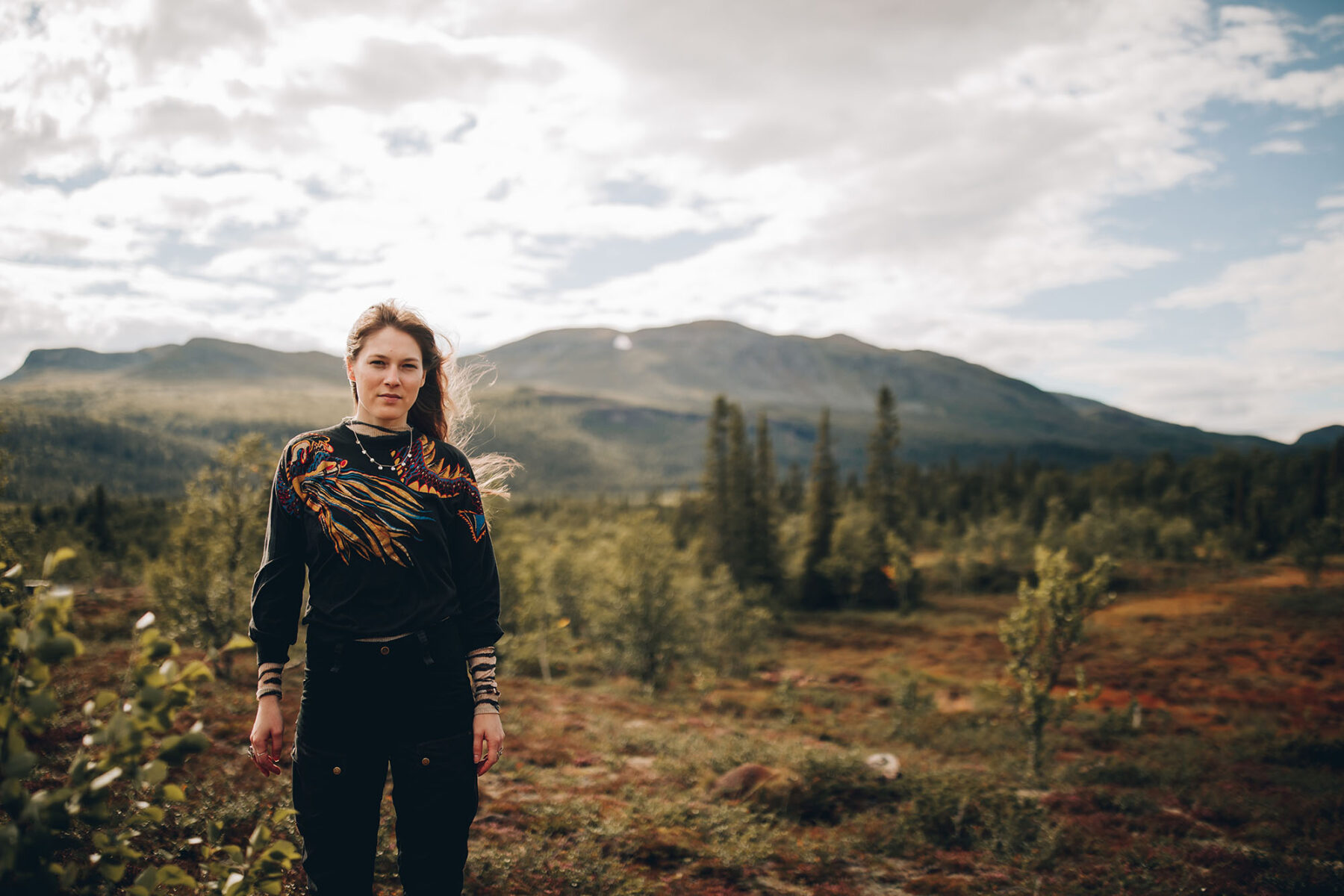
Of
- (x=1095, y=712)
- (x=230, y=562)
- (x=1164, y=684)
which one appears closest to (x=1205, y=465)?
(x=1164, y=684)

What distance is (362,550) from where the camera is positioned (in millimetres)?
3307

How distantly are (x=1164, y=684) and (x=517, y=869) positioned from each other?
134ft

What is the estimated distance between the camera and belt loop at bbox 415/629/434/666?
3.28 meters

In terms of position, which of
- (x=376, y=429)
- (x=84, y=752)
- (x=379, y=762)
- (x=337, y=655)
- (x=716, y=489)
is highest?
(x=376, y=429)

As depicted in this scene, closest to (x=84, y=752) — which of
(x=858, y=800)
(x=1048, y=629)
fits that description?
(x=858, y=800)

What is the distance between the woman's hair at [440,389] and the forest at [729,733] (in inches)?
48.0

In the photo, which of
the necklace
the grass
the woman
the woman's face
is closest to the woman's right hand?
the woman

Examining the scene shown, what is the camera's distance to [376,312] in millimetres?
3672

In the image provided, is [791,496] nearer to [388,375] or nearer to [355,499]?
[388,375]

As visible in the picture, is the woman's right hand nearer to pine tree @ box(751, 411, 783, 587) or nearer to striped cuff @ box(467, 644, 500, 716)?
striped cuff @ box(467, 644, 500, 716)

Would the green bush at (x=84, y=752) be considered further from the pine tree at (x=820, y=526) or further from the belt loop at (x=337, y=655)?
the pine tree at (x=820, y=526)

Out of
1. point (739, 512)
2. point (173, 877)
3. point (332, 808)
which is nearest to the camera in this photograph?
point (173, 877)

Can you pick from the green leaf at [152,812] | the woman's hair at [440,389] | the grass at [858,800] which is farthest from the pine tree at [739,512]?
the green leaf at [152,812]

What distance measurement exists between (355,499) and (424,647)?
33.3 inches
